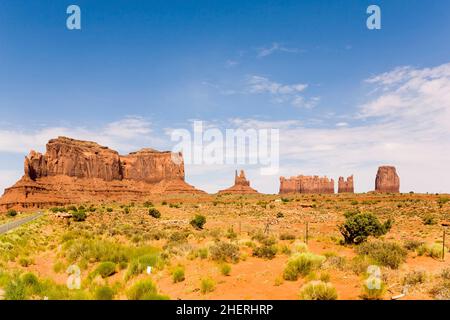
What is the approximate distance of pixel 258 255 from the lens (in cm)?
1606

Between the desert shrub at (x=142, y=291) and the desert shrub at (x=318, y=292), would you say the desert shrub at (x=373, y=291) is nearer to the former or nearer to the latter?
the desert shrub at (x=318, y=292)

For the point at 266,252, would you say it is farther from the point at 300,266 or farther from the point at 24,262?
the point at 24,262

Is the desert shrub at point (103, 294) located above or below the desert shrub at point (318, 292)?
below

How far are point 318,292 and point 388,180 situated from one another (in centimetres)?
19326

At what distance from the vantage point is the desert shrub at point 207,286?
10808 millimetres

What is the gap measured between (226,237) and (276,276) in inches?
448

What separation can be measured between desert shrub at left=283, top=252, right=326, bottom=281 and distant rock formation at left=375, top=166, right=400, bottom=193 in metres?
188

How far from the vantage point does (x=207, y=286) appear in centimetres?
1088

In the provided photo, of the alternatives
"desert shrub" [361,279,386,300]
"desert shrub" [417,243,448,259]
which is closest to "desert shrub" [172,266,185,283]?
"desert shrub" [361,279,386,300]

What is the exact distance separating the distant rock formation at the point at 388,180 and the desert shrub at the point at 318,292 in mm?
190776

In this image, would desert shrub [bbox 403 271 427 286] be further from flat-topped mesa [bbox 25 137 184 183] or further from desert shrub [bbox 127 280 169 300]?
flat-topped mesa [bbox 25 137 184 183]

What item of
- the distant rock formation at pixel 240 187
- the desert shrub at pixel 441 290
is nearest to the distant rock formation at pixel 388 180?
the distant rock formation at pixel 240 187
